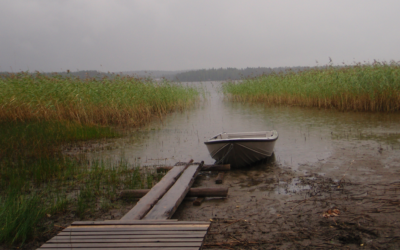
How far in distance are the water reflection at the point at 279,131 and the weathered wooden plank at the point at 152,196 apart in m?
1.35

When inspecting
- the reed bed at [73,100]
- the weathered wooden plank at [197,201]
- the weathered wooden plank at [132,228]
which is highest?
the reed bed at [73,100]

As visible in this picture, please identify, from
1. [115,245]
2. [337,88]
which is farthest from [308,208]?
[337,88]

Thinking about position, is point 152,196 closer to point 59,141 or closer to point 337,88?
point 59,141

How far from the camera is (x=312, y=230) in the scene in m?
3.62

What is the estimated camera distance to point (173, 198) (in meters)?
Answer: 4.52

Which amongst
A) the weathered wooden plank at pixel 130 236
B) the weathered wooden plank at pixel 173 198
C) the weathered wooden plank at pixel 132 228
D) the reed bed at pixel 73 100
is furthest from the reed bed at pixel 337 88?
the weathered wooden plank at pixel 130 236

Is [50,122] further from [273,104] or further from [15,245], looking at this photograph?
[273,104]

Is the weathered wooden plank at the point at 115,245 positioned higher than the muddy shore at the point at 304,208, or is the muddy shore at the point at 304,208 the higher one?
the weathered wooden plank at the point at 115,245

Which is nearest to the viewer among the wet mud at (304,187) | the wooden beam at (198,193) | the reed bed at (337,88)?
the wet mud at (304,187)

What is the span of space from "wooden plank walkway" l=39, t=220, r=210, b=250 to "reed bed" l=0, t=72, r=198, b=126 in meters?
8.26

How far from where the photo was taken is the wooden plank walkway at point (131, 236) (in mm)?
2629

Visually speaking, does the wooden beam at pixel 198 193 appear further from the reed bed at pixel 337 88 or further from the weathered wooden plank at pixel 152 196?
the reed bed at pixel 337 88

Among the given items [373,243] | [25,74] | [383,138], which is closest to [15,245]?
[373,243]

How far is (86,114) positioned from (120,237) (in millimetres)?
9324
